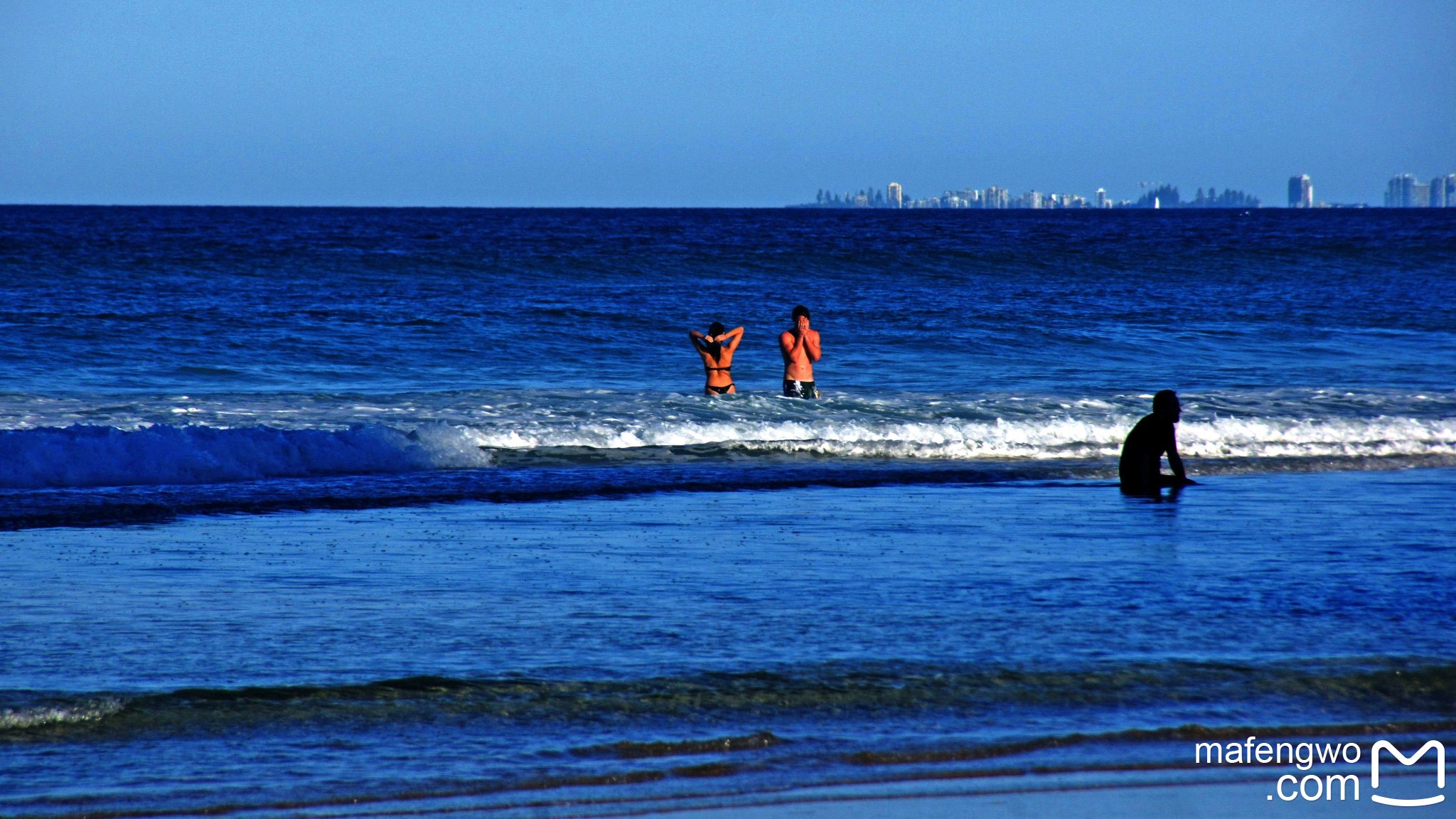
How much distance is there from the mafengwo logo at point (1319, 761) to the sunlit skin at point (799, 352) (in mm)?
11266

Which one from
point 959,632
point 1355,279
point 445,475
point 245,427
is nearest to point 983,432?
point 445,475

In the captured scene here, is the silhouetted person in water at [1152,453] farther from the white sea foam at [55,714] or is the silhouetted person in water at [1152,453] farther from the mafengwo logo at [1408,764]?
the white sea foam at [55,714]

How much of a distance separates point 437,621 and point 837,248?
33.0 m

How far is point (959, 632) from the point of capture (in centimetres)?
615

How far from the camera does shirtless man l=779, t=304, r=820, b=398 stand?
1611 centimetres

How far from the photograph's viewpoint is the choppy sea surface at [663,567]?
4.81 m

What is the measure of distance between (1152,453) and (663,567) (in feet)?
16.3

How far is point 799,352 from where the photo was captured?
16.1 m

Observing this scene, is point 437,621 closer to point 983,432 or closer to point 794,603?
point 794,603

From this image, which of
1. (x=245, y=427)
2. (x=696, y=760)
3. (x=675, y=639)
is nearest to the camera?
(x=696, y=760)

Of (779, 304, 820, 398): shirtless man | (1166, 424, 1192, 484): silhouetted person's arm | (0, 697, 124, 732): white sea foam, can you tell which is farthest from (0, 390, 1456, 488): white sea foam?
(0, 697, 124, 732): white sea foam

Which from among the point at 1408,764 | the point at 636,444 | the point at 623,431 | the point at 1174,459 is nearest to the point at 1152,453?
the point at 1174,459

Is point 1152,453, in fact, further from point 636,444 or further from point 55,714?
point 55,714

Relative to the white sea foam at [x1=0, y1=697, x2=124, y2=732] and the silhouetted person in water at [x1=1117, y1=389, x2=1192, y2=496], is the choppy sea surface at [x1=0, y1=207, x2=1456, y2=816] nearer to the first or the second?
the white sea foam at [x1=0, y1=697, x2=124, y2=732]
